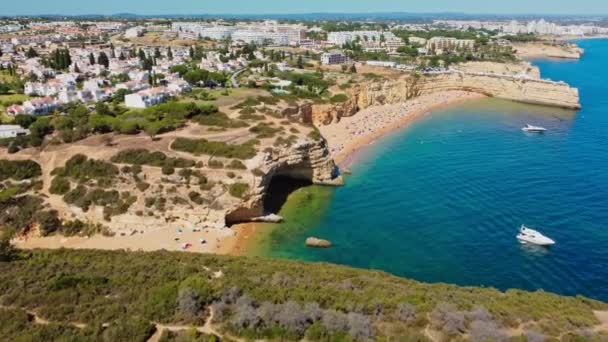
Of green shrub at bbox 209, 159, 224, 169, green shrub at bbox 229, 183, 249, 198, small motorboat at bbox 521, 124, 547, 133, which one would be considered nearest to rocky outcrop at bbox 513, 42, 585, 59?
small motorboat at bbox 521, 124, 547, 133

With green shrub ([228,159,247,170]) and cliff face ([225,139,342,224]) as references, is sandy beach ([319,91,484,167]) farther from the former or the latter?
green shrub ([228,159,247,170])

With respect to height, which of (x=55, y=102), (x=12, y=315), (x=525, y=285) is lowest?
(x=525, y=285)

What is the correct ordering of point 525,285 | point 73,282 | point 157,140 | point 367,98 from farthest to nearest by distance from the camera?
1. point 367,98
2. point 157,140
3. point 525,285
4. point 73,282

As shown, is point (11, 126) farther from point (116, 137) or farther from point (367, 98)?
point (367, 98)

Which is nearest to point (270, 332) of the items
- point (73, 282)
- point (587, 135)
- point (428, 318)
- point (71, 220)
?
point (428, 318)

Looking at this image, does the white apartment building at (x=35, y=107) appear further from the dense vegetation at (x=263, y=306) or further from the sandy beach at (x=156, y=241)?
the dense vegetation at (x=263, y=306)

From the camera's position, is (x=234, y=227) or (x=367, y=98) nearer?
(x=234, y=227)
